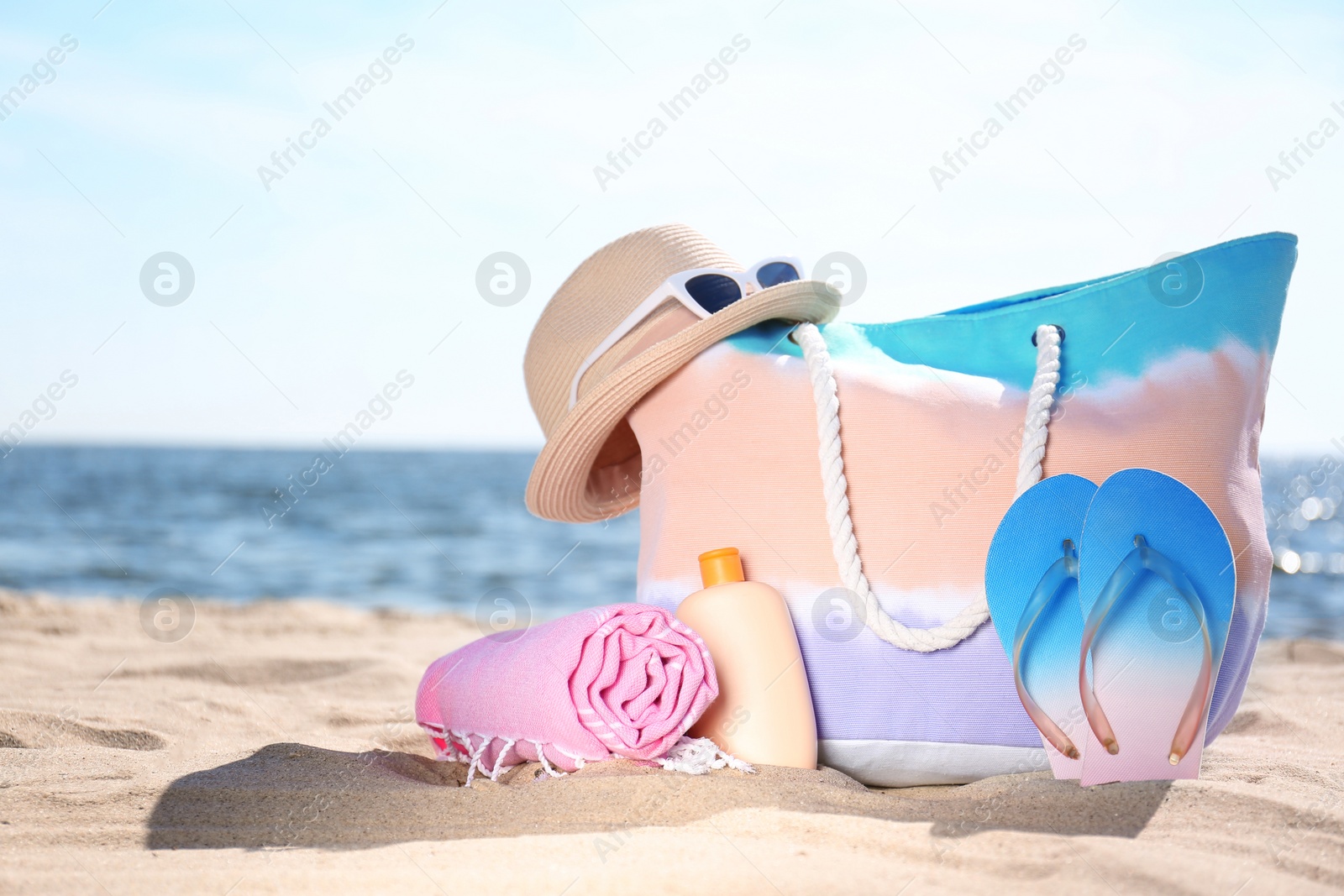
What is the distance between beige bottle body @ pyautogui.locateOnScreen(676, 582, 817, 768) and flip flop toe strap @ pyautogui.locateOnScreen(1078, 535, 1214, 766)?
1.63 ft

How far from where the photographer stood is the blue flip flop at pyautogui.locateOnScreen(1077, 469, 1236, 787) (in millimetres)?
1510

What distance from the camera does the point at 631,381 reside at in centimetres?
204

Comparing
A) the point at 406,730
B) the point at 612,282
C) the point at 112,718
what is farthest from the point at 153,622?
the point at 612,282

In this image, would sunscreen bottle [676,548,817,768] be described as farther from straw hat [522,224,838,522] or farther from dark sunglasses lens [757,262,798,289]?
dark sunglasses lens [757,262,798,289]

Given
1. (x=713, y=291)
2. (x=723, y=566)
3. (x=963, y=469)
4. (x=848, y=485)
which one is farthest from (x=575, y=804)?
(x=713, y=291)

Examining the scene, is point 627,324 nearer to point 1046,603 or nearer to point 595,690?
point 595,690

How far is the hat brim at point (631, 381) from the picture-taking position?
77.7 inches

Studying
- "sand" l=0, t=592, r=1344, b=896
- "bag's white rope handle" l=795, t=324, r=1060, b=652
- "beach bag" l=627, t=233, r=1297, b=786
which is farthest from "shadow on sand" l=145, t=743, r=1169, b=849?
"bag's white rope handle" l=795, t=324, r=1060, b=652

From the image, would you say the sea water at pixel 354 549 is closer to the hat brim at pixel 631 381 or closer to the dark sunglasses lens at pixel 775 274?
the hat brim at pixel 631 381

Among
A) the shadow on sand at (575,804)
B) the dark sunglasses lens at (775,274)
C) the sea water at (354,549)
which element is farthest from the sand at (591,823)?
the sea water at (354,549)

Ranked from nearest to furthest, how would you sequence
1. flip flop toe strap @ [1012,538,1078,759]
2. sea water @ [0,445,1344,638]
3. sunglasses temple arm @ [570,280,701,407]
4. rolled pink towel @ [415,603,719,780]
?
flip flop toe strap @ [1012,538,1078,759] → rolled pink towel @ [415,603,719,780] → sunglasses temple arm @ [570,280,701,407] → sea water @ [0,445,1344,638]

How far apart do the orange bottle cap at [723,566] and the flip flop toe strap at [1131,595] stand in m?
0.64

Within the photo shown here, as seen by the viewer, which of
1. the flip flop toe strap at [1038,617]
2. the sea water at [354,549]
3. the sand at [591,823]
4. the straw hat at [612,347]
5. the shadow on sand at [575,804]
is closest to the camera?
the sand at [591,823]

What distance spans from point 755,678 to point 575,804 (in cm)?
41
